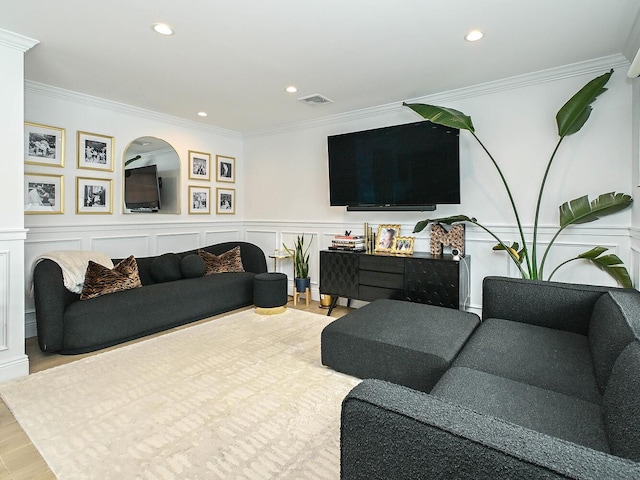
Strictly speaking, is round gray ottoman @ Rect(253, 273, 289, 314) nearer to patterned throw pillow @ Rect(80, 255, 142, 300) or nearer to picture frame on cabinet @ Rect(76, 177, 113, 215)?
patterned throw pillow @ Rect(80, 255, 142, 300)

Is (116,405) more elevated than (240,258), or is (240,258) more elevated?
(240,258)

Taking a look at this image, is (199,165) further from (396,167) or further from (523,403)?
(523,403)

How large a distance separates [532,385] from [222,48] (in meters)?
2.96

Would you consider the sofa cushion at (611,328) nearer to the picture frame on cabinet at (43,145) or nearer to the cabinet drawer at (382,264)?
the cabinet drawer at (382,264)

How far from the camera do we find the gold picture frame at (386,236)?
13.4 feet

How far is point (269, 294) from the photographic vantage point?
4043 millimetres

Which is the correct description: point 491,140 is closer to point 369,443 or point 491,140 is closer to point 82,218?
point 369,443

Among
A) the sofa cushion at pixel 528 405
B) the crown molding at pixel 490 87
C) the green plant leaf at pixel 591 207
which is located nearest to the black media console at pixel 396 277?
the green plant leaf at pixel 591 207

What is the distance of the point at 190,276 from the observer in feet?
13.9

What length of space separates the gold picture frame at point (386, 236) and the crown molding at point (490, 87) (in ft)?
4.37

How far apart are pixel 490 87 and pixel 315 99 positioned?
1771mm

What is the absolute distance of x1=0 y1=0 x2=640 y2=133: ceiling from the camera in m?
2.25

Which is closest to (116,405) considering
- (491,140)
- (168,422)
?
(168,422)

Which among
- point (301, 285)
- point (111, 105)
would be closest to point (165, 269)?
point (301, 285)
